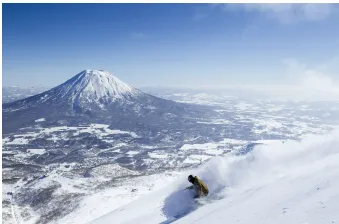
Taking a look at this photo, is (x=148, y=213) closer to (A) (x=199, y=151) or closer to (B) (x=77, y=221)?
(B) (x=77, y=221)

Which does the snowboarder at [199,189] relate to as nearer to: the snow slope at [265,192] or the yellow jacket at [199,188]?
the yellow jacket at [199,188]

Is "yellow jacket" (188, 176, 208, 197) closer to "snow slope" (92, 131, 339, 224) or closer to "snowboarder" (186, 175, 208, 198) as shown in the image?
"snowboarder" (186, 175, 208, 198)

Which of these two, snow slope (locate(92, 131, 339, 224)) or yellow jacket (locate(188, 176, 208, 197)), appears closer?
snow slope (locate(92, 131, 339, 224))

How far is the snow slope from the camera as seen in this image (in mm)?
11328

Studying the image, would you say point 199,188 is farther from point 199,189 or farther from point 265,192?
point 265,192

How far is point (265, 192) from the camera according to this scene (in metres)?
15.2

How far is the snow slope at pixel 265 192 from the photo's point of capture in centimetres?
1133

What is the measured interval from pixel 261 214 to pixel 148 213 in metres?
10.4

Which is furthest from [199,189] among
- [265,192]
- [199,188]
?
[265,192]

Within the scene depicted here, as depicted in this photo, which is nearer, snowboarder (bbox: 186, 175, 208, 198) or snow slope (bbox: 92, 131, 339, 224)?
snow slope (bbox: 92, 131, 339, 224)

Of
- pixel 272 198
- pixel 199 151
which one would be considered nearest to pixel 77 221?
pixel 272 198

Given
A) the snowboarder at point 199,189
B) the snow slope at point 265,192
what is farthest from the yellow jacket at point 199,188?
the snow slope at point 265,192

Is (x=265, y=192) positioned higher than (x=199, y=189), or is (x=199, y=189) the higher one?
(x=265, y=192)

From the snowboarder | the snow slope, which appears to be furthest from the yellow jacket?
the snow slope
